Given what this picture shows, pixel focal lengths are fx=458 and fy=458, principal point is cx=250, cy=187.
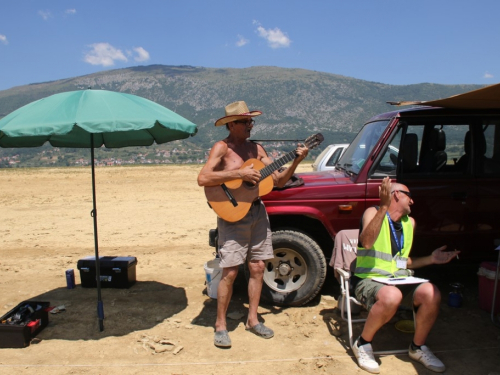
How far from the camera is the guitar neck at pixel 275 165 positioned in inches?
168

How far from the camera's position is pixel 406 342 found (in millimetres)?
4148

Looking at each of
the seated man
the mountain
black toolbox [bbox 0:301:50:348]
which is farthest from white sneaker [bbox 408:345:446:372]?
the mountain

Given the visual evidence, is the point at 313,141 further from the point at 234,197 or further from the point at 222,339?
the point at 222,339

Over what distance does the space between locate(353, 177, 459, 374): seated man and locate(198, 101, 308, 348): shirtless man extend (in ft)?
2.93

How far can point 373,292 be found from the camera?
12.1ft

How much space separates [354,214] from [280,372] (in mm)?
1828

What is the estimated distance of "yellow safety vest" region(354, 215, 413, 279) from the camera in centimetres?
388

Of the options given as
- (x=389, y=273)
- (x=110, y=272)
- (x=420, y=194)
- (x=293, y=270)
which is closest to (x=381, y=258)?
(x=389, y=273)

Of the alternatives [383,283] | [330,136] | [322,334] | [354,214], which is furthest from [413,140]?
[330,136]

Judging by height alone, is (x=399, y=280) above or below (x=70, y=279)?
above

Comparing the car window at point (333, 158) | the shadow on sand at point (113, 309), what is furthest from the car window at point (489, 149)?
the car window at point (333, 158)

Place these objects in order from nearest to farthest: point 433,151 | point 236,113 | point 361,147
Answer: point 236,113
point 433,151
point 361,147

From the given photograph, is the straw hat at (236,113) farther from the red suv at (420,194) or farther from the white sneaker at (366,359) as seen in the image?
the white sneaker at (366,359)

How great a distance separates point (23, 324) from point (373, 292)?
3138 millimetres
